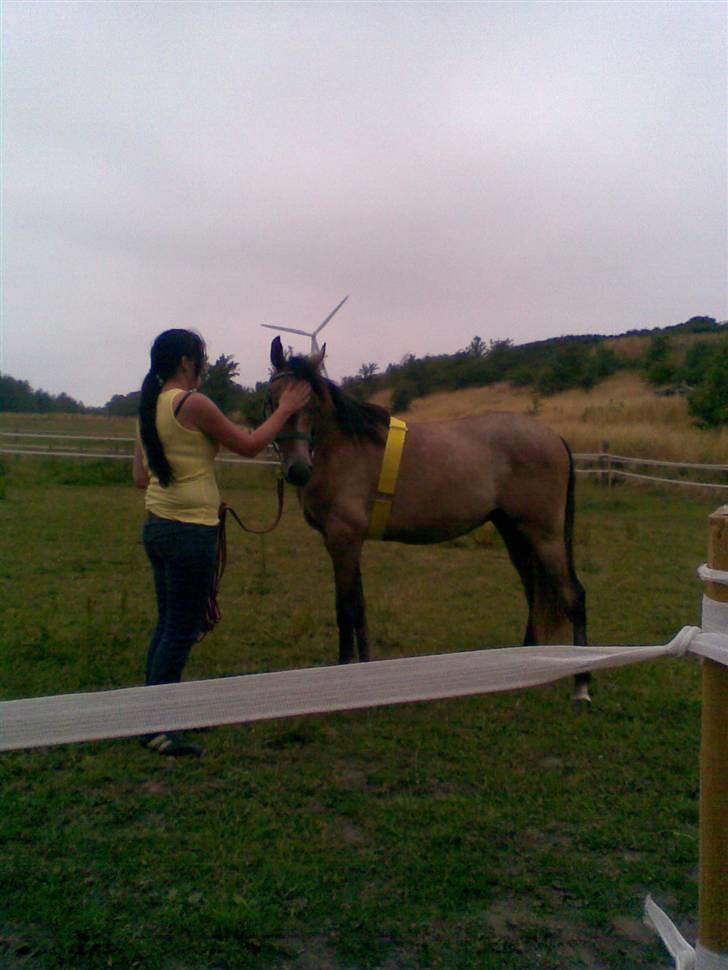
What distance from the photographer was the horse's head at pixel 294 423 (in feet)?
13.3

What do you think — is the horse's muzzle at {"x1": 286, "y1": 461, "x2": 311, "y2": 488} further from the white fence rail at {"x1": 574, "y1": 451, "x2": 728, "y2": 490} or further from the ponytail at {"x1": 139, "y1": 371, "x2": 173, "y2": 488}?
the white fence rail at {"x1": 574, "y1": 451, "x2": 728, "y2": 490}

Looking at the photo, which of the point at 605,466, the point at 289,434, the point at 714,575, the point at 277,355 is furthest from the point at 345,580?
the point at 605,466

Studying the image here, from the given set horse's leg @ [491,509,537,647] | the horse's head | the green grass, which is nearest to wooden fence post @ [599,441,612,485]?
the green grass

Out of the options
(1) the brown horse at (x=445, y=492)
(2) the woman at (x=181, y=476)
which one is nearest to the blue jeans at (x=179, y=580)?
(2) the woman at (x=181, y=476)

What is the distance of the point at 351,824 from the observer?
2994mm

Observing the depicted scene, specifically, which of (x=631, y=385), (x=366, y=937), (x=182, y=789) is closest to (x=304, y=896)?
(x=366, y=937)

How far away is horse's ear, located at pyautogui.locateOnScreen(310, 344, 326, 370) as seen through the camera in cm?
417

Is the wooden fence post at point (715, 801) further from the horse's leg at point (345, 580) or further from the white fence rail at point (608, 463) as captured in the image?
the white fence rail at point (608, 463)

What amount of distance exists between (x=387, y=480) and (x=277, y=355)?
3.23 feet

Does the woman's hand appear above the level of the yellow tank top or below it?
above

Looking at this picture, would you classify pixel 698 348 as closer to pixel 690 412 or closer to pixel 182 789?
pixel 690 412

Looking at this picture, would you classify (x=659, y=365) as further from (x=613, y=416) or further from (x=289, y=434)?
(x=289, y=434)

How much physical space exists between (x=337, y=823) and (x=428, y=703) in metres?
1.38

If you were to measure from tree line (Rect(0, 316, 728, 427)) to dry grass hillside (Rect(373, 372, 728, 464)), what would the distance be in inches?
21.9
